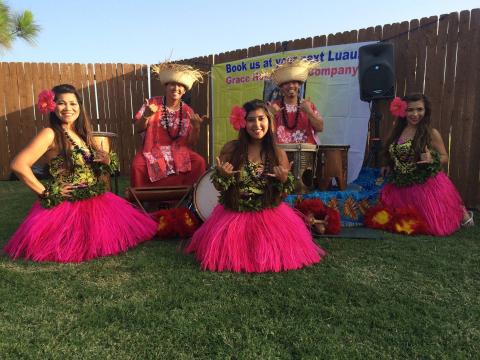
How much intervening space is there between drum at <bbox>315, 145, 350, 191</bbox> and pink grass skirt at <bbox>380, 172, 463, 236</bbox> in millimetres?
581

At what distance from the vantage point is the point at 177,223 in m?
3.82

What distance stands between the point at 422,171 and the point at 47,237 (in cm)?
373

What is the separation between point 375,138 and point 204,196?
290 cm

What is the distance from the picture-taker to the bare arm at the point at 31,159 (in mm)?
3078

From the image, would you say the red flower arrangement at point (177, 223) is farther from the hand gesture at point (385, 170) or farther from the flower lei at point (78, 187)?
the hand gesture at point (385, 170)

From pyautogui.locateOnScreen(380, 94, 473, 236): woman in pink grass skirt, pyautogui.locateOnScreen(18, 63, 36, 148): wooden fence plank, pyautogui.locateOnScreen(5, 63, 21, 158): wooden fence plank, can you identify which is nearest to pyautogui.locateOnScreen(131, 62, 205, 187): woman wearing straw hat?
pyautogui.locateOnScreen(380, 94, 473, 236): woman in pink grass skirt

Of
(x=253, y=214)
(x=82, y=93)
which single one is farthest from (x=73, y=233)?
(x=82, y=93)

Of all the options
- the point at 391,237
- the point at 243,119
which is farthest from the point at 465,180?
the point at 243,119

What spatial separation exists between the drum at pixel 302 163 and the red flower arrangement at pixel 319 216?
0.27m

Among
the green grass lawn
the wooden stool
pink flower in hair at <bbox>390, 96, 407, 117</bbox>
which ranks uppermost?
pink flower in hair at <bbox>390, 96, 407, 117</bbox>

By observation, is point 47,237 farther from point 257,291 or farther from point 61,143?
point 257,291

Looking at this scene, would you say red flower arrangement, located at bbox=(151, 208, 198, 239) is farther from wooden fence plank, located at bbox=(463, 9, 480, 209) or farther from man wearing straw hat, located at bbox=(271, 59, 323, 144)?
wooden fence plank, located at bbox=(463, 9, 480, 209)

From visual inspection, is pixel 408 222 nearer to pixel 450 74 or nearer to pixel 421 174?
pixel 421 174

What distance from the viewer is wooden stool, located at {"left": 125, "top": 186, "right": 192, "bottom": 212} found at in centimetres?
414
